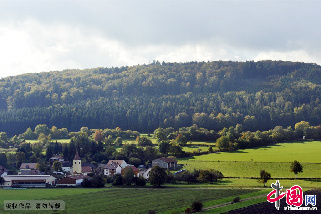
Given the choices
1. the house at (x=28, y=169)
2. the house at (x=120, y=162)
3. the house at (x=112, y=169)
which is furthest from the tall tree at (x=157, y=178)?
the house at (x=28, y=169)

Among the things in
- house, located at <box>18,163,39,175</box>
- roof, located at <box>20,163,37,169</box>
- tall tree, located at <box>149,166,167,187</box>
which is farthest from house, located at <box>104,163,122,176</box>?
tall tree, located at <box>149,166,167,187</box>

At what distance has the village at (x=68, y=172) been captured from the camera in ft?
246

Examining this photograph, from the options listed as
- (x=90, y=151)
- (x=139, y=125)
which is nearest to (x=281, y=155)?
(x=90, y=151)

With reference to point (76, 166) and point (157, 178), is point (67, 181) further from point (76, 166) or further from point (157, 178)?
point (157, 178)

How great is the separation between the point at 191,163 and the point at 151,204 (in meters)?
39.9

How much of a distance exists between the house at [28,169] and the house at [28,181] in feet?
27.0

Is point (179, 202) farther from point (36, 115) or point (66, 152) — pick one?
point (36, 115)

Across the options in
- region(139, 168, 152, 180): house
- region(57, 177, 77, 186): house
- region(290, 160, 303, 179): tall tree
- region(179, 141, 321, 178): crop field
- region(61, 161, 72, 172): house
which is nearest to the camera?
region(57, 177, 77, 186): house

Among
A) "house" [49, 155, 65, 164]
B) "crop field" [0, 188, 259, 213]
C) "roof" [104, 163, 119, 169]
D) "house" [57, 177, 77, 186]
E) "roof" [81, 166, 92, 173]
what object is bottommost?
"crop field" [0, 188, 259, 213]

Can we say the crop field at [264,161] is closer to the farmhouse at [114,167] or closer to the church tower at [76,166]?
the farmhouse at [114,167]

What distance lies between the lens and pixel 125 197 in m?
58.3

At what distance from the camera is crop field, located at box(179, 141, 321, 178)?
81062 millimetres

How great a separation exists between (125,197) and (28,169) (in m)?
35.2

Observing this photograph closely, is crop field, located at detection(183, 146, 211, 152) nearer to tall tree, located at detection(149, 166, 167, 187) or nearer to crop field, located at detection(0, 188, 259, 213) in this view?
tall tree, located at detection(149, 166, 167, 187)
